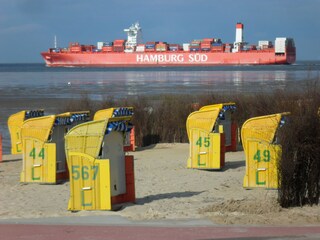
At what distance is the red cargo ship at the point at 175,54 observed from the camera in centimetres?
11612

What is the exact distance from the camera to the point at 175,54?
119 m

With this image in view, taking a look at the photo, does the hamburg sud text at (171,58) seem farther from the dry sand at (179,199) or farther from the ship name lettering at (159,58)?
the dry sand at (179,199)

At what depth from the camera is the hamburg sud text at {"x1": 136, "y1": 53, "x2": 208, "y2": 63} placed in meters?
116

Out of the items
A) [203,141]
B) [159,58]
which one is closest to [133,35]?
[159,58]

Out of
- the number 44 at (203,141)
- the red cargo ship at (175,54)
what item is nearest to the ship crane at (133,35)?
the red cargo ship at (175,54)

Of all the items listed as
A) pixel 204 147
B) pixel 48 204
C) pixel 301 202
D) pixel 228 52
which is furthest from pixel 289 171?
pixel 228 52

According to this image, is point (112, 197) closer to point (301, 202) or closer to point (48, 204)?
point (48, 204)

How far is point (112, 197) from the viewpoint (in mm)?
8070

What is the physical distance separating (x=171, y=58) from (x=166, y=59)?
119cm

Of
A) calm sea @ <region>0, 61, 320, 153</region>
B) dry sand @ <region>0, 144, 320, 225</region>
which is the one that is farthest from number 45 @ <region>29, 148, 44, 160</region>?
calm sea @ <region>0, 61, 320, 153</region>

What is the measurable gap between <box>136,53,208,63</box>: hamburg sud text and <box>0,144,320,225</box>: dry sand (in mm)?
104299

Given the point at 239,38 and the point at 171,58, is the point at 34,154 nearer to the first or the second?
the point at 171,58

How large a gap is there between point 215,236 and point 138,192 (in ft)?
10.7

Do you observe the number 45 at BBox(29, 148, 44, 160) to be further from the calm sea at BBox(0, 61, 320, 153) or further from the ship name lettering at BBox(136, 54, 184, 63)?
the ship name lettering at BBox(136, 54, 184, 63)
